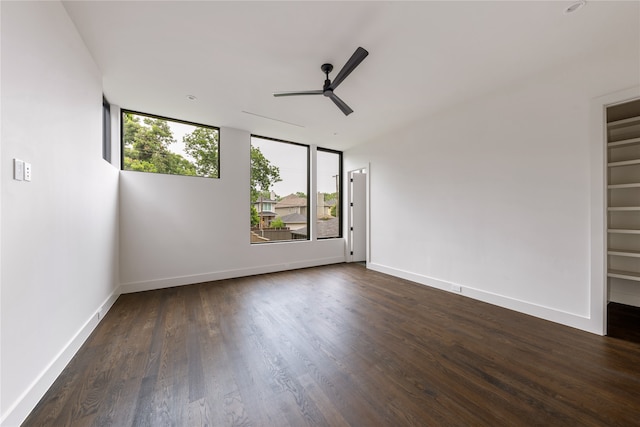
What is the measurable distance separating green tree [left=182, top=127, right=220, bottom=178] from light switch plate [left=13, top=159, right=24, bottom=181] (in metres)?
2.90

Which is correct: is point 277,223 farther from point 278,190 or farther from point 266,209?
point 278,190

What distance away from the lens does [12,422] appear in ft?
4.29

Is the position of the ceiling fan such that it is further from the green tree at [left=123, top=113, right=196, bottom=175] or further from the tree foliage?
the tree foliage

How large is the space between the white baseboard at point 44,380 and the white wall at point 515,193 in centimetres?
434

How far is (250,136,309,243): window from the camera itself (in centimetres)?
485

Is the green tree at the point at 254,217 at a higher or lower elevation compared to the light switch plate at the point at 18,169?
lower

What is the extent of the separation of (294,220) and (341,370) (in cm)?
375

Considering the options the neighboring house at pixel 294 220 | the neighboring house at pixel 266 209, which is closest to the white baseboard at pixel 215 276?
the neighboring house at pixel 294 220

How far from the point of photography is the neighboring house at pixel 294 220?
524 centimetres

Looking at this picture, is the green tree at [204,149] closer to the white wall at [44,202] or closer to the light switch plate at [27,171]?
the white wall at [44,202]

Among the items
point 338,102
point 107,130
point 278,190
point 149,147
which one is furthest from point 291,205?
point 107,130

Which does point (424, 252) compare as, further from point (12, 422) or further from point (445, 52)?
point (12, 422)

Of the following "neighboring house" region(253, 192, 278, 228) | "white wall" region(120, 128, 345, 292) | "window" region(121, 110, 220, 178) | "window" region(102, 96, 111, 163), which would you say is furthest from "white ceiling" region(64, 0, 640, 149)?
"neighboring house" region(253, 192, 278, 228)

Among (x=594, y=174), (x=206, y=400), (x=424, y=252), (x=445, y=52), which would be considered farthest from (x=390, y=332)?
(x=445, y=52)
